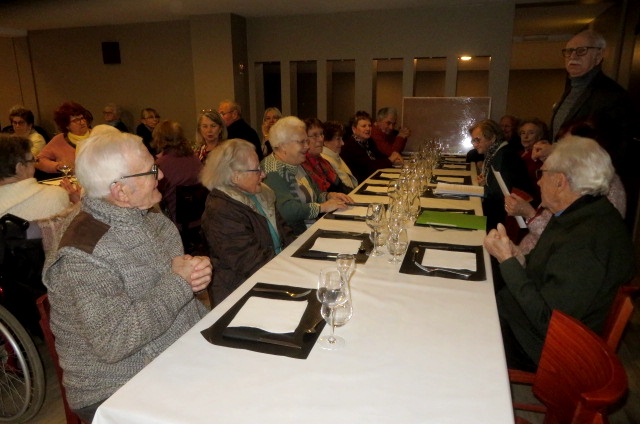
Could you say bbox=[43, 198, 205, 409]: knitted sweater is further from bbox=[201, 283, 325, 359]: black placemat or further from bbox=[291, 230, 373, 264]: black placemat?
bbox=[291, 230, 373, 264]: black placemat

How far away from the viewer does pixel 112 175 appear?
55.5 inches

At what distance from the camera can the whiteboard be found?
6.79 meters

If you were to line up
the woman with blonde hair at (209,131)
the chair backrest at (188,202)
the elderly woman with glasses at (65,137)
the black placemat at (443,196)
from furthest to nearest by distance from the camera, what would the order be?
the woman with blonde hair at (209,131) < the elderly woman with glasses at (65,137) < the chair backrest at (188,202) < the black placemat at (443,196)

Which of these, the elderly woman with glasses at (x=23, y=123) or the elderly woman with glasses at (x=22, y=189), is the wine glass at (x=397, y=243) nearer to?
the elderly woman with glasses at (x=22, y=189)

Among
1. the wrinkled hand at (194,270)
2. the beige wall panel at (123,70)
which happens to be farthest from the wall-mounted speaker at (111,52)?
the wrinkled hand at (194,270)

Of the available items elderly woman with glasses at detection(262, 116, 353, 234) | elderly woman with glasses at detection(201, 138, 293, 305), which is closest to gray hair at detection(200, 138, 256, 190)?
elderly woman with glasses at detection(201, 138, 293, 305)

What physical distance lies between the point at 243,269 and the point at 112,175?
882mm

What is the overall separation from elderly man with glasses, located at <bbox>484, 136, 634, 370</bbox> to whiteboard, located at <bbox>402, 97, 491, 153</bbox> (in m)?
5.10

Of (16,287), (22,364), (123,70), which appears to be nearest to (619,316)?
(22,364)

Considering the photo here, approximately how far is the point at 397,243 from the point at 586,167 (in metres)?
0.81

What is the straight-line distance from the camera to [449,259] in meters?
1.92

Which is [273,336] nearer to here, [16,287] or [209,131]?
[16,287]

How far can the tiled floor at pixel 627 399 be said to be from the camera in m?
2.20

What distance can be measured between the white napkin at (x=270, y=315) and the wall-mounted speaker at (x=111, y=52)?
327 inches
